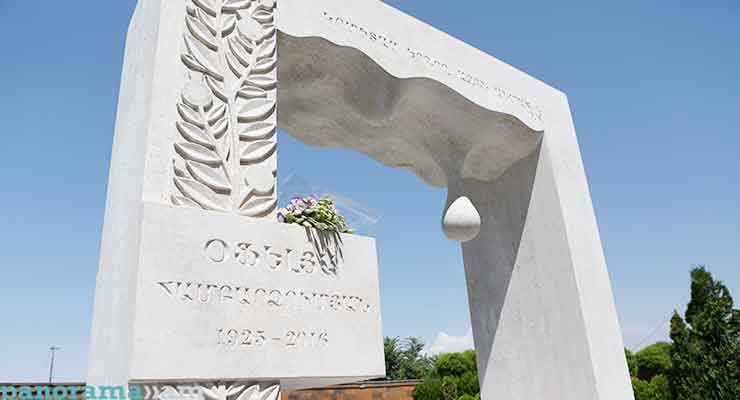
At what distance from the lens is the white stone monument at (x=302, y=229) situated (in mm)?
2191

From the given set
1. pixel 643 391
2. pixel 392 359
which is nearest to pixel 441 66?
pixel 643 391

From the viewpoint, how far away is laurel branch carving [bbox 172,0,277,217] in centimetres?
249

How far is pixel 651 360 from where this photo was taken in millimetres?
16438

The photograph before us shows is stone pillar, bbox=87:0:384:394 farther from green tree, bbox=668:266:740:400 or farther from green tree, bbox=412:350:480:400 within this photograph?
green tree, bbox=412:350:480:400

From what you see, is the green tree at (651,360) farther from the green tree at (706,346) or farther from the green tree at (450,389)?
the green tree at (706,346)

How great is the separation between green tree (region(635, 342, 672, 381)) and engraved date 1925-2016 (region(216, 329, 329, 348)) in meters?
16.4

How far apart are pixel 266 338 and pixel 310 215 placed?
69cm

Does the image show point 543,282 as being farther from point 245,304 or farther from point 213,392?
point 213,392

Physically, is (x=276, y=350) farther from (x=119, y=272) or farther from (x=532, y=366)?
(x=532, y=366)

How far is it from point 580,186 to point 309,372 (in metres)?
3.40

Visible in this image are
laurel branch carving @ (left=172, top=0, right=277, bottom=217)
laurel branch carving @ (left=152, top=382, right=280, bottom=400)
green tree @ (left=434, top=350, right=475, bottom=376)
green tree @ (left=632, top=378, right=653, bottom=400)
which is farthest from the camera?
green tree @ (left=434, top=350, right=475, bottom=376)

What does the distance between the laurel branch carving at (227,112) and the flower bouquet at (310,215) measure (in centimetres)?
10

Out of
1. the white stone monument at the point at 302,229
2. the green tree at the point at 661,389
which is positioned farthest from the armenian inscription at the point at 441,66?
the green tree at the point at 661,389

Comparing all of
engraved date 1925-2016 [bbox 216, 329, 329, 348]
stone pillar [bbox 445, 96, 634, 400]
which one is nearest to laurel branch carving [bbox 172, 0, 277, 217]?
engraved date 1925-2016 [bbox 216, 329, 329, 348]
